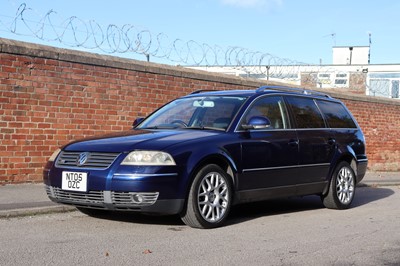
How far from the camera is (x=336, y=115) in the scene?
9.20 m

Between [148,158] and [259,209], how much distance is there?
2944mm

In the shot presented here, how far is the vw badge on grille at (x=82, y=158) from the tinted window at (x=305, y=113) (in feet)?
10.3

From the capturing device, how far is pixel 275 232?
6547 mm

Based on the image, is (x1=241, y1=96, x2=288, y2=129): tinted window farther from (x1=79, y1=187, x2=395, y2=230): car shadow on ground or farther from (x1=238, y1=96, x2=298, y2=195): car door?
(x1=79, y1=187, x2=395, y2=230): car shadow on ground

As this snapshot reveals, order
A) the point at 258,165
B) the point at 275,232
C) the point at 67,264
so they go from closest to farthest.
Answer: the point at 67,264 → the point at 275,232 → the point at 258,165

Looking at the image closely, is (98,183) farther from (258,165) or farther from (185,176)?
(258,165)

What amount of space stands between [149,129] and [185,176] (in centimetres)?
135

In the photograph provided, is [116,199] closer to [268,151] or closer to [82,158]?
[82,158]

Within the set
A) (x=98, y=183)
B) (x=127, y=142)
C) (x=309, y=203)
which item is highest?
(x=127, y=142)

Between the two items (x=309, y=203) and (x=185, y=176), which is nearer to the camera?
(x=185, y=176)

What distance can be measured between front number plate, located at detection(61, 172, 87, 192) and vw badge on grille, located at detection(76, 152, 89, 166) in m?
0.13

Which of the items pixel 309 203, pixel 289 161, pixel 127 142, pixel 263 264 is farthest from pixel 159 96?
pixel 263 264

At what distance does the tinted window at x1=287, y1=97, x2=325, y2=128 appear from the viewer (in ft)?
26.9

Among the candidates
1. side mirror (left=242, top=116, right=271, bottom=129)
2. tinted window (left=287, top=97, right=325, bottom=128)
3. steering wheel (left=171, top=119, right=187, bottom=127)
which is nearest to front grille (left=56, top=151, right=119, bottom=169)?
steering wheel (left=171, top=119, right=187, bottom=127)
